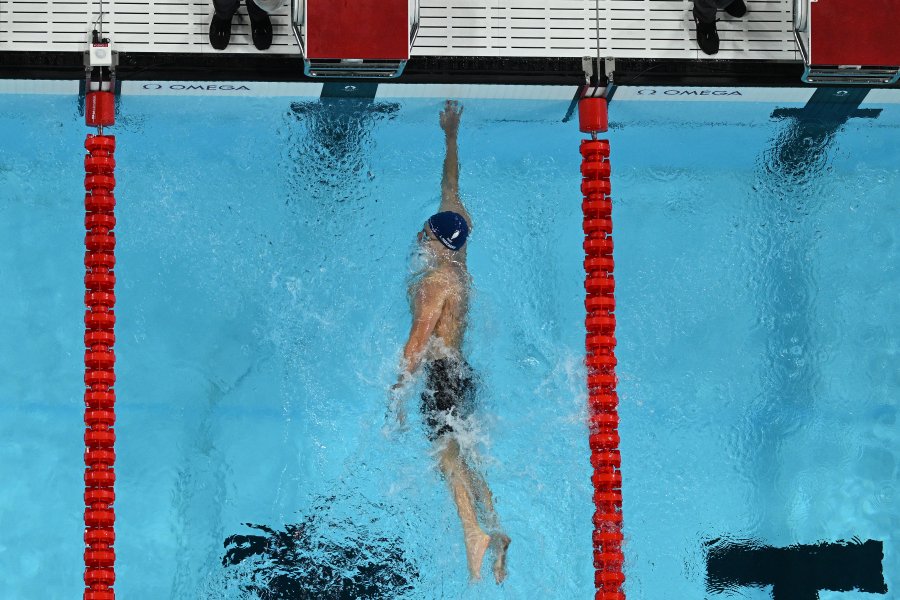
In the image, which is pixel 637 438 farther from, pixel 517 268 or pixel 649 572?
pixel 517 268

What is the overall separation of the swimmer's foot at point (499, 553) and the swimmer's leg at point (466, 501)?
0.07 m

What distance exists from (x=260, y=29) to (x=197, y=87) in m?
0.45

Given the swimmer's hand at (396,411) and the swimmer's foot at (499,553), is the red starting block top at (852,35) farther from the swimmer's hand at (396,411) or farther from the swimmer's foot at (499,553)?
the swimmer's foot at (499,553)

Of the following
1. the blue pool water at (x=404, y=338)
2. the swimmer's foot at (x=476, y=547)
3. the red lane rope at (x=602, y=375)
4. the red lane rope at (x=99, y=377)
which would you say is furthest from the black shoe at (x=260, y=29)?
the swimmer's foot at (x=476, y=547)

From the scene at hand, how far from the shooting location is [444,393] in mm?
5980

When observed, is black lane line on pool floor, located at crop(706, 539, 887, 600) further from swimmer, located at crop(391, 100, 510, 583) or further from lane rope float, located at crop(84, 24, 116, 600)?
lane rope float, located at crop(84, 24, 116, 600)

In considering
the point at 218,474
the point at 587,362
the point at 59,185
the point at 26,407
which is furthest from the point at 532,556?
the point at 59,185

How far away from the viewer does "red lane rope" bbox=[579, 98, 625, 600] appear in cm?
541

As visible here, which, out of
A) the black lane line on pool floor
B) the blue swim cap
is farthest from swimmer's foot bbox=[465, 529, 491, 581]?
the blue swim cap

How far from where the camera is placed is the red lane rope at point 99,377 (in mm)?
5262

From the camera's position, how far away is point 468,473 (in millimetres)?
5965

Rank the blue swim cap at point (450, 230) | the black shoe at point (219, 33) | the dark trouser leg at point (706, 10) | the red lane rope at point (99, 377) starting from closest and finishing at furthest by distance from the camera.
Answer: the red lane rope at point (99, 377), the blue swim cap at point (450, 230), the dark trouser leg at point (706, 10), the black shoe at point (219, 33)

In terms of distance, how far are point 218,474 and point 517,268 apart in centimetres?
193

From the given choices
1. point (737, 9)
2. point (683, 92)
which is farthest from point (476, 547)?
point (737, 9)
